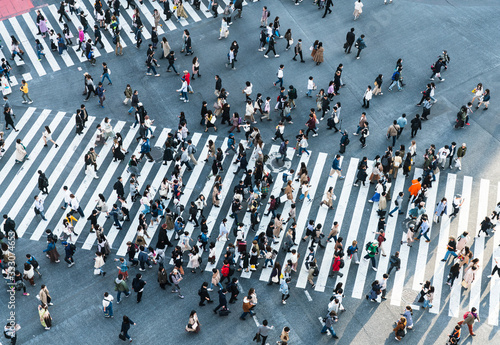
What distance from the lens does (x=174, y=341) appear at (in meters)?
26.5

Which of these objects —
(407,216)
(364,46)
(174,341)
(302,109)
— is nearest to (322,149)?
(302,109)

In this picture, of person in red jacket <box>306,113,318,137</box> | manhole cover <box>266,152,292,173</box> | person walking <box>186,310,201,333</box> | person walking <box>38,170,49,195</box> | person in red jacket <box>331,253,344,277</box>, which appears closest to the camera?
person walking <box>186,310,201,333</box>

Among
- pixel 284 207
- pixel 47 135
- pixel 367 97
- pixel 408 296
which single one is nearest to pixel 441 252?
pixel 408 296

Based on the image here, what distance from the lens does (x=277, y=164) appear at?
1324 inches

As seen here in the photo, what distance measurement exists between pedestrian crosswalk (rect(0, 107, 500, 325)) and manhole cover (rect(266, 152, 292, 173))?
0.29 meters

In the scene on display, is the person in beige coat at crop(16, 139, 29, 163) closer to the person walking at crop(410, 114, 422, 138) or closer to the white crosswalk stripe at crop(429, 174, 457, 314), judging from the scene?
the person walking at crop(410, 114, 422, 138)

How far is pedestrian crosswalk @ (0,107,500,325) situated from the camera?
28.8 m

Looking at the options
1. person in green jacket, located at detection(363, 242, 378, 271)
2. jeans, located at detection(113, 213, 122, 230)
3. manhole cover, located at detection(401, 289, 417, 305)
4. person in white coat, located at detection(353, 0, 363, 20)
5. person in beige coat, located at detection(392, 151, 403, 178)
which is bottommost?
jeans, located at detection(113, 213, 122, 230)

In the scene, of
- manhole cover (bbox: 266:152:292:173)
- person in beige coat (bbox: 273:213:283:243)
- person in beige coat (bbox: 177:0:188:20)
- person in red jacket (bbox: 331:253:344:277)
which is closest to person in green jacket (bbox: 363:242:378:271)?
person in red jacket (bbox: 331:253:344:277)

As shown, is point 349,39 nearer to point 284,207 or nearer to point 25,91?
point 284,207

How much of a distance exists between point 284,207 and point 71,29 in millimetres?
19948

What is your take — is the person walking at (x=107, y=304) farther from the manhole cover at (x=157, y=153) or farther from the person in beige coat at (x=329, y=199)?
the person in beige coat at (x=329, y=199)

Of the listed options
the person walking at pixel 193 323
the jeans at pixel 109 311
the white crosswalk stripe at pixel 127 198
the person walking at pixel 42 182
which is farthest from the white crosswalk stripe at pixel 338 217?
the person walking at pixel 42 182

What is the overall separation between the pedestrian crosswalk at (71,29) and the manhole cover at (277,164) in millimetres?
11424
